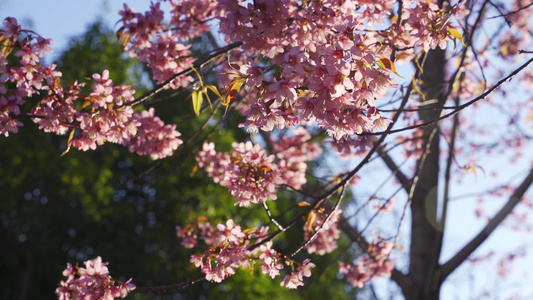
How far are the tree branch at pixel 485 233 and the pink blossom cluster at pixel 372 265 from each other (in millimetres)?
346

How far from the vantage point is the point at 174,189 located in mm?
7469

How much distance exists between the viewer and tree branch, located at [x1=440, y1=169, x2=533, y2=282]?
2.92 metres

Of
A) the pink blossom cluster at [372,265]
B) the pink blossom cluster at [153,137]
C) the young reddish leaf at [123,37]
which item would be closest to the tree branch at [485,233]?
the pink blossom cluster at [372,265]

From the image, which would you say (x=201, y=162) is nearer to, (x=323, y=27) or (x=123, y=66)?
(x=323, y=27)

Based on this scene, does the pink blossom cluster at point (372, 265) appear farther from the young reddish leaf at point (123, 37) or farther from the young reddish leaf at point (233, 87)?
the young reddish leaf at point (123, 37)

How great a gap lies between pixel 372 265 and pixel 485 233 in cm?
72

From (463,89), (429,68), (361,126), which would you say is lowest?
Answer: (361,126)

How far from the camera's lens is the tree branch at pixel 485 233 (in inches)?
115

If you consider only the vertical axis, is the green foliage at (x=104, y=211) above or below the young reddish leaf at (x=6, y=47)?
above

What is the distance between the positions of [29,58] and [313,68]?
1289 millimetres

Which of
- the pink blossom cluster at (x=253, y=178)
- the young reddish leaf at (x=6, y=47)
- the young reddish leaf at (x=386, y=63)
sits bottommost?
the young reddish leaf at (x=386, y=63)

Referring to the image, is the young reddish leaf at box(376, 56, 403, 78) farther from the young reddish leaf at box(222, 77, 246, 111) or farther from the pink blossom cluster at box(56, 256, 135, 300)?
the pink blossom cluster at box(56, 256, 135, 300)

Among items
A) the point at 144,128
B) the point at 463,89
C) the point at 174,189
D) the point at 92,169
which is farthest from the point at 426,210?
the point at 92,169

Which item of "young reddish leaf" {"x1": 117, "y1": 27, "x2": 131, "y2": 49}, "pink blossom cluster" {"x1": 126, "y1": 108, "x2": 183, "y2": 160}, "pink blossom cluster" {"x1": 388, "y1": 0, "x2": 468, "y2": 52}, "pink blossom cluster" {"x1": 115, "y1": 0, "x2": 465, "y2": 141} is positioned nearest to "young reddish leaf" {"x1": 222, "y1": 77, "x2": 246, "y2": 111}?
"pink blossom cluster" {"x1": 115, "y1": 0, "x2": 465, "y2": 141}
